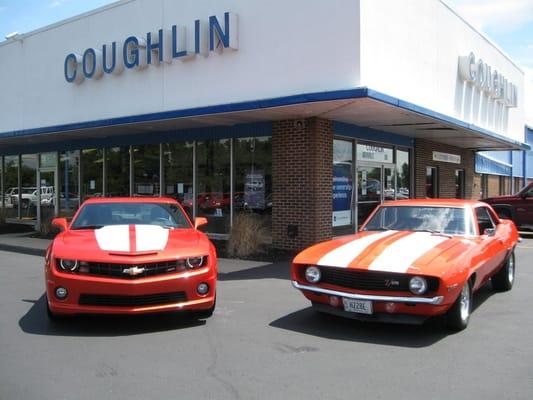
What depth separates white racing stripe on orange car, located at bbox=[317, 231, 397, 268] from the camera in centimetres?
577

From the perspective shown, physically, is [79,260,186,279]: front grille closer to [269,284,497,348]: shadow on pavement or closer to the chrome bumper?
[269,284,497,348]: shadow on pavement

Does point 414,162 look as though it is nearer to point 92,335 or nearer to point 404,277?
point 404,277

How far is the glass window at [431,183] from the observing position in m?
18.4

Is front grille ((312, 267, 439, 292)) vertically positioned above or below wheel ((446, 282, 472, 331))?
above

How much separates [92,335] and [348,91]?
628 centimetres

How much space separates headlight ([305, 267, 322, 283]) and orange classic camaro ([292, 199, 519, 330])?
0.01 metres

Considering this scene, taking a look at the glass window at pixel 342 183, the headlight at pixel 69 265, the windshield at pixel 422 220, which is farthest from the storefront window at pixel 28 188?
the windshield at pixel 422 220

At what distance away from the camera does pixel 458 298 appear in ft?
18.1

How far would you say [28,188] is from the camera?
Answer: 66.0ft

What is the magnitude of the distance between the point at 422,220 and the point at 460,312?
1660 mm

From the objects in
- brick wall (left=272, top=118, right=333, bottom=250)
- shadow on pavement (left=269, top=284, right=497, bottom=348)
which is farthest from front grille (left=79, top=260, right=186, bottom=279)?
brick wall (left=272, top=118, right=333, bottom=250)

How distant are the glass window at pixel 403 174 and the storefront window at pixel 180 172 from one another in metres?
6.17

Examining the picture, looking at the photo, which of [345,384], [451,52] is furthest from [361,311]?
[451,52]

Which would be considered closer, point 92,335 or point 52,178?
point 92,335
